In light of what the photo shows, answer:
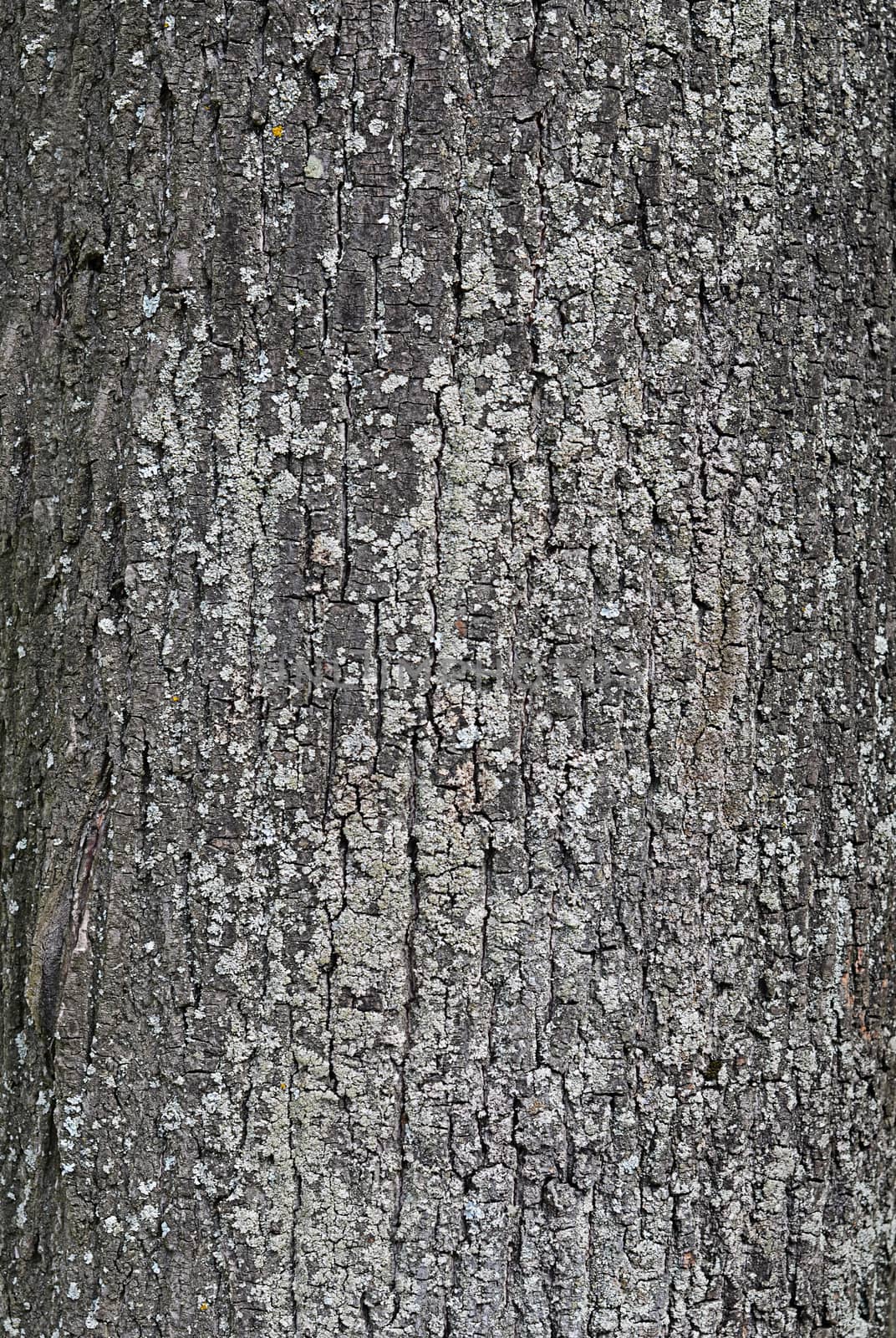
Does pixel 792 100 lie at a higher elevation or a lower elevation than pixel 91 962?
higher

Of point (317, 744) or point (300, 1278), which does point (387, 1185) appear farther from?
point (317, 744)

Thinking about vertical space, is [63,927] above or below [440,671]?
below

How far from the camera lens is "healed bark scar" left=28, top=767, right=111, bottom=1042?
1.11 metres

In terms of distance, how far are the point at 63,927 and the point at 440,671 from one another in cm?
51

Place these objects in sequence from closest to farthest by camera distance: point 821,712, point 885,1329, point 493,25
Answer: point 493,25 → point 821,712 → point 885,1329

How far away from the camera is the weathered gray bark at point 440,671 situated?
104 cm

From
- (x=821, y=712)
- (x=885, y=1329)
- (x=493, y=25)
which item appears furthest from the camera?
(x=885, y=1329)

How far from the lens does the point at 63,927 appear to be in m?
1.12

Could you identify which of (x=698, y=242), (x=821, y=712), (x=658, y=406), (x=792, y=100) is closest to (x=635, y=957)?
(x=821, y=712)

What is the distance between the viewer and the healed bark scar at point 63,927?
1.11 metres

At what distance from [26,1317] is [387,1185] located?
1.56ft

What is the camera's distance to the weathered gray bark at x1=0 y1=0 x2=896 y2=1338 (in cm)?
104

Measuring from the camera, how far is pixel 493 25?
3.39 ft

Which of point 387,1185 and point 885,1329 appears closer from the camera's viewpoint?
point 387,1185
